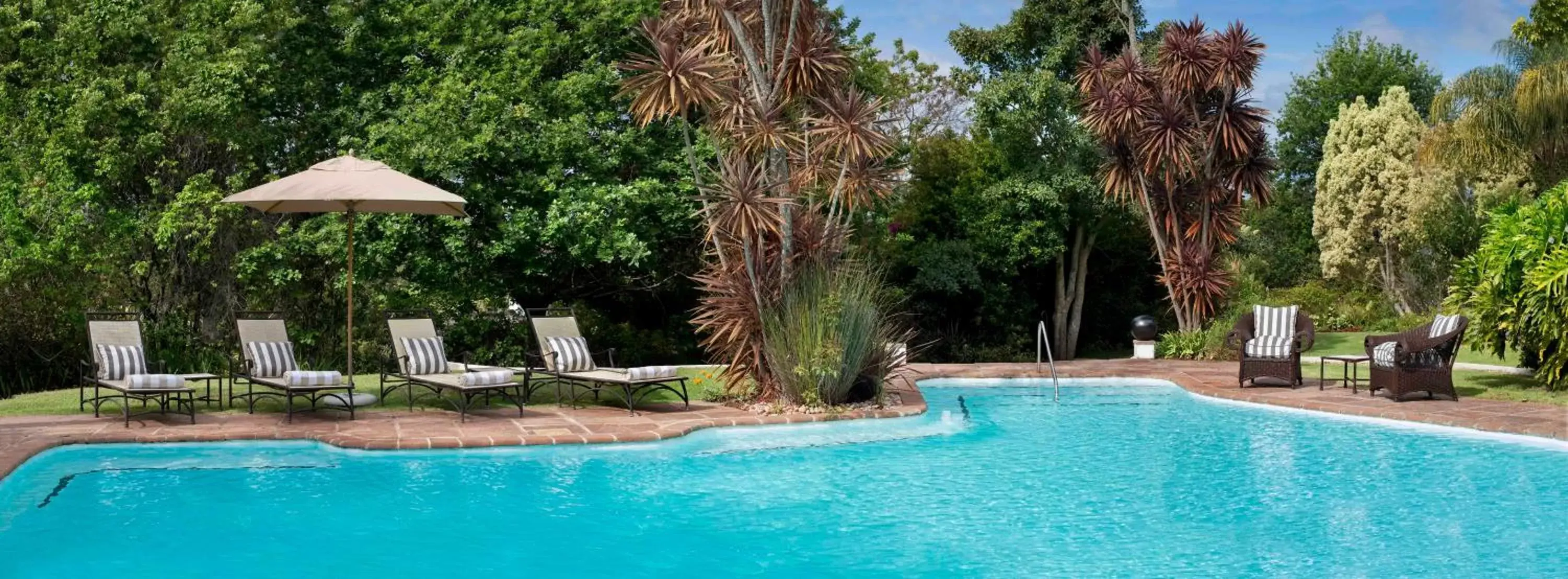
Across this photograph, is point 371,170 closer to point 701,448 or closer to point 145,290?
point 701,448

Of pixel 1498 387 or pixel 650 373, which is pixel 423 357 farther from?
pixel 1498 387

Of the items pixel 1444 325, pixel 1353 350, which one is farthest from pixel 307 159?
pixel 1353 350

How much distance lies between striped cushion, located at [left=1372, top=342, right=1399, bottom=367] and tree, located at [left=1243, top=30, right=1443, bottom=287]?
67.3 feet

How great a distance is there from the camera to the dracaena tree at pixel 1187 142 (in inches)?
681

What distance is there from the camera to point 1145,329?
18000mm

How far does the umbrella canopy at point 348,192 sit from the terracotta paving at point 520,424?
186 centimetres

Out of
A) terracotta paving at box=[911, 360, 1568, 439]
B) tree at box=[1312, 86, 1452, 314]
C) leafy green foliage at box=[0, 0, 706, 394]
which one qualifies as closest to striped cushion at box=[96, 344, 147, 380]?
leafy green foliage at box=[0, 0, 706, 394]

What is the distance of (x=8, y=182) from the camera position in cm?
1394

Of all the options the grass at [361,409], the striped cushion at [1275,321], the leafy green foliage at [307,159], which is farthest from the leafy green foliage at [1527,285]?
the leafy green foliage at [307,159]

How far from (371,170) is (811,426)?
4489mm

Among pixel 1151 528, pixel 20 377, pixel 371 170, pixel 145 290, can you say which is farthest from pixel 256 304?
pixel 1151 528

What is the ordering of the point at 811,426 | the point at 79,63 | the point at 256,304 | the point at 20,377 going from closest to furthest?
1. the point at 811,426
2. the point at 20,377
3. the point at 79,63
4. the point at 256,304

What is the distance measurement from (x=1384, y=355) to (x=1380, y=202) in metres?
17.1

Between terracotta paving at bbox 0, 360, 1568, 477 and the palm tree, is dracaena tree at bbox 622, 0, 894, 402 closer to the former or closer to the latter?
A: terracotta paving at bbox 0, 360, 1568, 477
